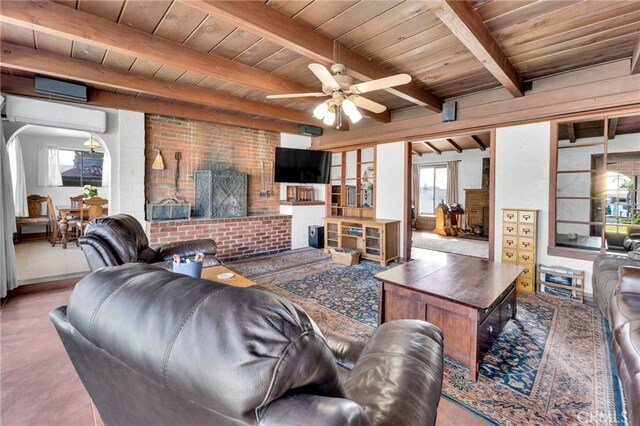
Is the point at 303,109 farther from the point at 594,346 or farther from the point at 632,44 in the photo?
the point at 594,346

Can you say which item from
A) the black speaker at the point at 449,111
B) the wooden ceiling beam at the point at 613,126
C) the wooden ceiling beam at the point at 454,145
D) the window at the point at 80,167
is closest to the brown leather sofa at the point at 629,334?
the black speaker at the point at 449,111

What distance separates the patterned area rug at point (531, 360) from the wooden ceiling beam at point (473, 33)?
93.3 inches

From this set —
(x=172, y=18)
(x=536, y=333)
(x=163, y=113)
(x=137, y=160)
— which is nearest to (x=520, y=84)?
(x=536, y=333)

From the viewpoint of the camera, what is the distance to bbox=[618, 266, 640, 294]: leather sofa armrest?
6.00 feet

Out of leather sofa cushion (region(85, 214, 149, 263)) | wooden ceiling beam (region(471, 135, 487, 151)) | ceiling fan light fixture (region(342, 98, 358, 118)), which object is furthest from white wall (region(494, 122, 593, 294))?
leather sofa cushion (region(85, 214, 149, 263))

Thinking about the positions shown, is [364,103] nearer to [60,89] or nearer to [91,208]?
[60,89]

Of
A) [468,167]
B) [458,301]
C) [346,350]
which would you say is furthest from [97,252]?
[468,167]

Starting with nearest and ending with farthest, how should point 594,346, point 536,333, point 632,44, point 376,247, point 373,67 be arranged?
point 594,346
point 536,333
point 632,44
point 373,67
point 376,247

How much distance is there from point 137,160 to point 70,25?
93.3 inches

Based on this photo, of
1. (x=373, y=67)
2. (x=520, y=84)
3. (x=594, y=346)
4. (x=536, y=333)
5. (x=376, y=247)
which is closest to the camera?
(x=594, y=346)

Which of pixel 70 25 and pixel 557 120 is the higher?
pixel 70 25

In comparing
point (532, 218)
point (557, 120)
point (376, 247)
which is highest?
point (557, 120)

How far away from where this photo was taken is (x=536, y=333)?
2498 millimetres

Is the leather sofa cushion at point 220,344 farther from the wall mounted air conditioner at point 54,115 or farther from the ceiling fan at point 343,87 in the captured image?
the wall mounted air conditioner at point 54,115
